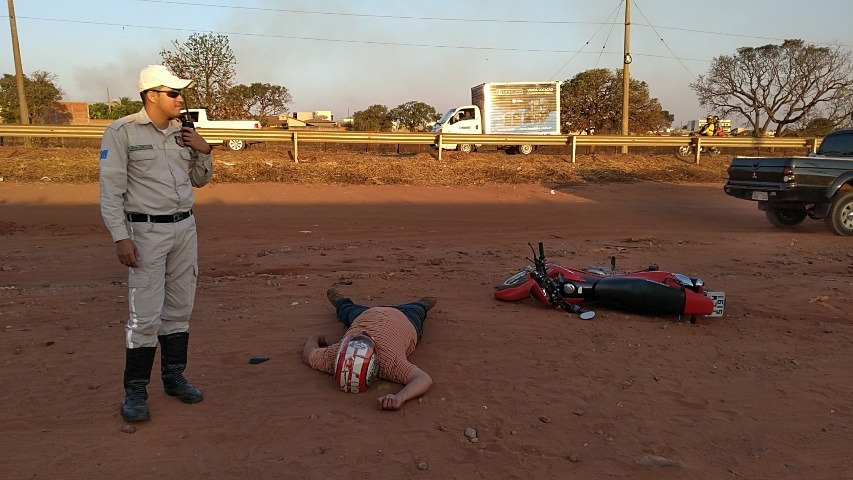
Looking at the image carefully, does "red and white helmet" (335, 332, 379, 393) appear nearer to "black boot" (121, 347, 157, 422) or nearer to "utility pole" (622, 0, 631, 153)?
"black boot" (121, 347, 157, 422)

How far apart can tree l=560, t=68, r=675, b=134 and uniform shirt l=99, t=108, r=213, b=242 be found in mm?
37162

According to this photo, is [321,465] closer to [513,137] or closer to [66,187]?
[66,187]

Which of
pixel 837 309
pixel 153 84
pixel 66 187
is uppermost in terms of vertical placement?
pixel 153 84

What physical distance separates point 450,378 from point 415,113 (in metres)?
45.4

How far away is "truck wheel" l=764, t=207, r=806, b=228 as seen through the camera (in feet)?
43.9

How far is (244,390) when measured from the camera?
4.37 metres

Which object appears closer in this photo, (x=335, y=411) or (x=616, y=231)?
(x=335, y=411)

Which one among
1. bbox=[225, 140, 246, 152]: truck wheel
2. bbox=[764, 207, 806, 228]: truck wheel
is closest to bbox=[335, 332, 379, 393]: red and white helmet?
bbox=[764, 207, 806, 228]: truck wheel

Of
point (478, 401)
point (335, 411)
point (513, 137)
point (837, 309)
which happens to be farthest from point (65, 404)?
point (513, 137)

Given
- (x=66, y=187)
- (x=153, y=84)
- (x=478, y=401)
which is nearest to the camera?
(x=153, y=84)

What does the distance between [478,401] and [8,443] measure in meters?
2.78

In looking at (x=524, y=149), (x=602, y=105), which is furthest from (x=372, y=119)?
(x=524, y=149)

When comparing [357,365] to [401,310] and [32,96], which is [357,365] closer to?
[401,310]

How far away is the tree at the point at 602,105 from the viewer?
130 feet
